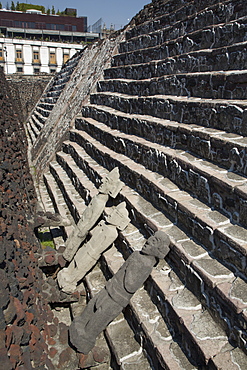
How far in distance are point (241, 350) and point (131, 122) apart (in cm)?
374

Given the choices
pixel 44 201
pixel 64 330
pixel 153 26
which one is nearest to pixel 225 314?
pixel 64 330

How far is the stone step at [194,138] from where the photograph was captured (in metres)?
2.91

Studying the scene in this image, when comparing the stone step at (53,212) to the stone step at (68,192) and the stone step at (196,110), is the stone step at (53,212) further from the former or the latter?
the stone step at (196,110)

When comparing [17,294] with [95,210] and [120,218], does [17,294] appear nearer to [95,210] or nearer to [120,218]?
[120,218]

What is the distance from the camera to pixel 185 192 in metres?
3.29

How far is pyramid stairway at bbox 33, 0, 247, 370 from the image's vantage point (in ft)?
7.54

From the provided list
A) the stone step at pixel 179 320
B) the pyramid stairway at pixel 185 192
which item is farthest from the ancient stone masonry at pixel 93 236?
the stone step at pixel 179 320

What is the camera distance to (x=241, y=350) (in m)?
2.05

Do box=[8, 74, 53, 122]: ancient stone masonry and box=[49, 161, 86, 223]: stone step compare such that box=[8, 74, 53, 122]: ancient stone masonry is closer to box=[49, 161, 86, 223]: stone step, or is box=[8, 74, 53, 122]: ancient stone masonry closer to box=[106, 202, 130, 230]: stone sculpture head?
box=[49, 161, 86, 223]: stone step

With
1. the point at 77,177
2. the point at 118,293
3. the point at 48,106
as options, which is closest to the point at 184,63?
the point at 77,177

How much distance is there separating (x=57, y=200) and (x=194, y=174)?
11.1ft

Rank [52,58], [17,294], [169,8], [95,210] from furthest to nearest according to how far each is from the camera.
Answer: [52,58], [169,8], [95,210], [17,294]

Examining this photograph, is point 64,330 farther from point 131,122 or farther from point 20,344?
point 131,122

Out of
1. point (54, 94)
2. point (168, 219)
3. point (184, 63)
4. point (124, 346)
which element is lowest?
point (124, 346)
